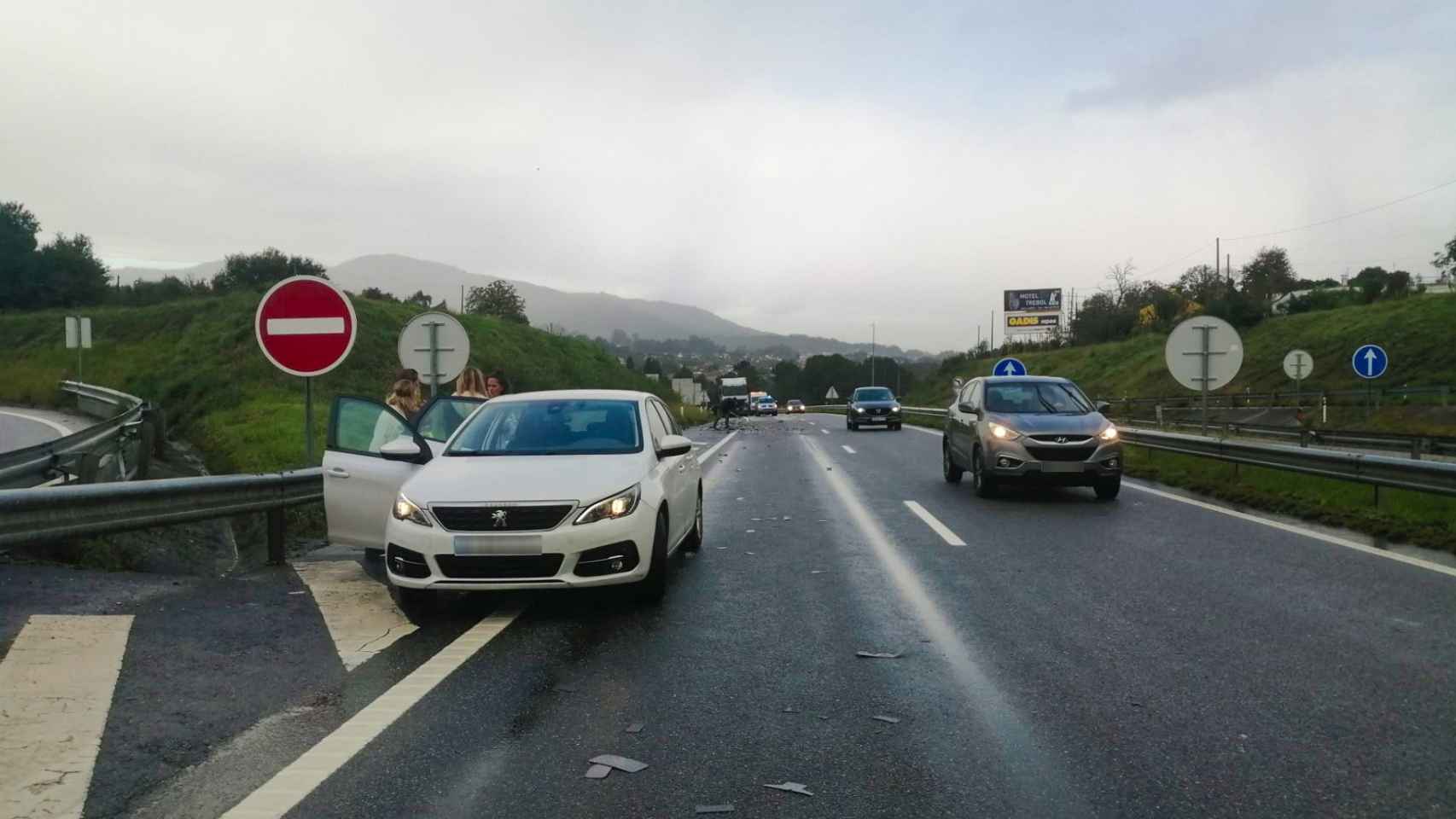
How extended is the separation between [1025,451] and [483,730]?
9.83 m

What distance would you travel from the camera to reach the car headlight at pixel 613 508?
632 cm

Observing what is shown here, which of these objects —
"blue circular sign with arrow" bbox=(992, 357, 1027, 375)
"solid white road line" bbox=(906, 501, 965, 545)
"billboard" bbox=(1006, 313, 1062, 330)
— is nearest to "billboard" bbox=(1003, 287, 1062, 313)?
"billboard" bbox=(1006, 313, 1062, 330)

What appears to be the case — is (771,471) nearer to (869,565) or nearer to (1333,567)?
(869,565)

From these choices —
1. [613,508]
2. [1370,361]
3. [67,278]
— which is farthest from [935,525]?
[67,278]

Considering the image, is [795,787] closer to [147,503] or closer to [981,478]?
[147,503]

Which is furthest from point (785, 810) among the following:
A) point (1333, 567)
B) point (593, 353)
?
point (593, 353)

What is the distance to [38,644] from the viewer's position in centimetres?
543

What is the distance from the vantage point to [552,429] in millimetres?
7828

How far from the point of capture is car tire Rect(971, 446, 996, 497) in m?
13.5

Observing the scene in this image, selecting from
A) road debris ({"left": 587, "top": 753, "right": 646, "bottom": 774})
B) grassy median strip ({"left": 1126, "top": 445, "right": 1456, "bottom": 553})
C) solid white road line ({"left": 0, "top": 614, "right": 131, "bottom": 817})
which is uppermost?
grassy median strip ({"left": 1126, "top": 445, "right": 1456, "bottom": 553})

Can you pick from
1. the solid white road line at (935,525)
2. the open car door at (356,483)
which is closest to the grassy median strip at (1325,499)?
the solid white road line at (935,525)

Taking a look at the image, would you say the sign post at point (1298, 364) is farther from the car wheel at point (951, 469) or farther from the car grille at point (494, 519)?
the car grille at point (494, 519)

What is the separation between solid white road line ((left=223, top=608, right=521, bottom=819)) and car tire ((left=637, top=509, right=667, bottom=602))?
3.45ft

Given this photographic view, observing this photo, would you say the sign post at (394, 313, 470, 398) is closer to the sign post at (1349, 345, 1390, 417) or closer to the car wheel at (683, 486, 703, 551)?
the car wheel at (683, 486, 703, 551)
